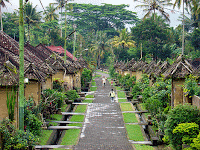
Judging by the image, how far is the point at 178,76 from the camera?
47.8ft

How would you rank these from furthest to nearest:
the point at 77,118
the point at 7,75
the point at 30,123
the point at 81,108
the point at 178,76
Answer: the point at 81,108 → the point at 77,118 → the point at 178,76 → the point at 30,123 → the point at 7,75

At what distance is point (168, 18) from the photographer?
47000 millimetres

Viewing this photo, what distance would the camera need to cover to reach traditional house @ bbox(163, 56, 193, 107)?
47.7 ft

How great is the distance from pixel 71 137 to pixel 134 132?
351 cm

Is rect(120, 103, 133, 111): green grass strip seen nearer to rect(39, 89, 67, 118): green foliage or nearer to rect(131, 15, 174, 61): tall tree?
rect(39, 89, 67, 118): green foliage

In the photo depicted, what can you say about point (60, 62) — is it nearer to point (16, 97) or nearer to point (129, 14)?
point (16, 97)

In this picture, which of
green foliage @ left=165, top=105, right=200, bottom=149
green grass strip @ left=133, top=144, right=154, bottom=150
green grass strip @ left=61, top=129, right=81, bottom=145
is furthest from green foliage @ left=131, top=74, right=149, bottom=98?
green foliage @ left=165, top=105, right=200, bottom=149

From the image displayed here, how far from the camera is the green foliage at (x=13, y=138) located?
414 inches

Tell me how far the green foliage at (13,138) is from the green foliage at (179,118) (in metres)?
5.60

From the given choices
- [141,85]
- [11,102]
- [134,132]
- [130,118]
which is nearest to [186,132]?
[134,132]

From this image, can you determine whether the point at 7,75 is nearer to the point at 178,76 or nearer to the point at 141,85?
the point at 178,76

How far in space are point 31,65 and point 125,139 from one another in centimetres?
661

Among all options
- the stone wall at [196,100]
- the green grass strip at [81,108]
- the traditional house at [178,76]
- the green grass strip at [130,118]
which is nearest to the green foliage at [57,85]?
the green grass strip at [81,108]

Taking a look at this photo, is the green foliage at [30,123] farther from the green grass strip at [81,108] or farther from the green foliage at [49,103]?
the green grass strip at [81,108]
